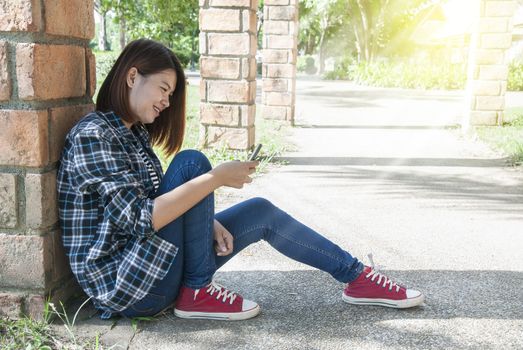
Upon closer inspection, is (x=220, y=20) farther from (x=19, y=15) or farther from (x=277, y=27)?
(x=19, y=15)

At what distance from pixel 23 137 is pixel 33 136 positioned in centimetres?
4

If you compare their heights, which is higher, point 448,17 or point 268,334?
point 448,17

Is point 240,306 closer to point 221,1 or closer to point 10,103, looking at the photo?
point 10,103

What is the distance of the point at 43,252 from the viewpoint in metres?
2.12

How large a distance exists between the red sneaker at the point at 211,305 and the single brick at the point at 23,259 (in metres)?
0.54

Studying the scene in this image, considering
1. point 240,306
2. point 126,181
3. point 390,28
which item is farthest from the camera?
point 390,28

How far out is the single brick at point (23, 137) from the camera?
203 centimetres

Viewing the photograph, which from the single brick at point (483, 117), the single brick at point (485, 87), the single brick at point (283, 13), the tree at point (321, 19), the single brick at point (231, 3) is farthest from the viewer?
the tree at point (321, 19)

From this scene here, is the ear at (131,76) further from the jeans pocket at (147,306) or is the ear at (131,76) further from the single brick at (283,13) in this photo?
the single brick at (283,13)

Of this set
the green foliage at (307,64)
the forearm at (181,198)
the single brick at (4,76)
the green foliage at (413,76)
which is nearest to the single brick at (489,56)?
the forearm at (181,198)

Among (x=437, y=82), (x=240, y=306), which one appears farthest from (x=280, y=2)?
(x=437, y=82)

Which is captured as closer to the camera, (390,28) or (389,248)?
(389,248)

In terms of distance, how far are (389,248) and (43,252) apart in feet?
6.64

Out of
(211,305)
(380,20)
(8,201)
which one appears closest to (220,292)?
(211,305)
